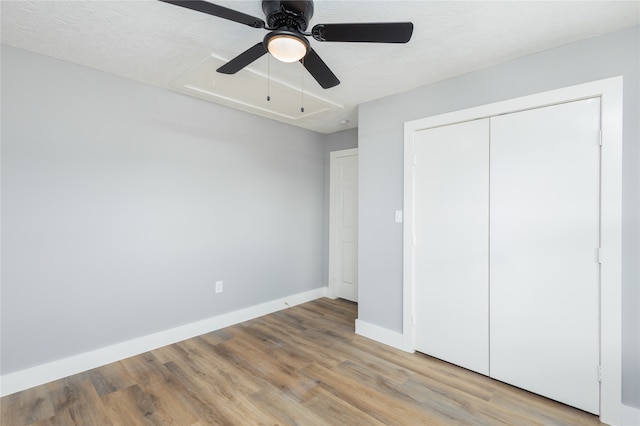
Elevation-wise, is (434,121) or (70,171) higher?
(434,121)

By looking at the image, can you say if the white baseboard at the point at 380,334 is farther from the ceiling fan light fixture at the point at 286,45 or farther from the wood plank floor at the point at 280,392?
the ceiling fan light fixture at the point at 286,45

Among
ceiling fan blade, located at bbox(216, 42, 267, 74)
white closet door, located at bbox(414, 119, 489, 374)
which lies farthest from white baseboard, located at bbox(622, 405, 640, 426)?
ceiling fan blade, located at bbox(216, 42, 267, 74)

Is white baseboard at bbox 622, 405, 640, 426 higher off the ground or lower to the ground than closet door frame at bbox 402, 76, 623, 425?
lower

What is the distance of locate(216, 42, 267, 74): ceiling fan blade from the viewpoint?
159cm

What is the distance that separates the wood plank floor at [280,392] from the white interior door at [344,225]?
1.41 m

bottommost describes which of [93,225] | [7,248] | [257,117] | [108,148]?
[7,248]

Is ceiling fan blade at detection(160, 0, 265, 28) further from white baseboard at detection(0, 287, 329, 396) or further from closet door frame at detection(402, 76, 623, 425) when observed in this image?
white baseboard at detection(0, 287, 329, 396)

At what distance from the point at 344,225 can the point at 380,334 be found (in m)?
1.70

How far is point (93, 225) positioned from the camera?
243cm

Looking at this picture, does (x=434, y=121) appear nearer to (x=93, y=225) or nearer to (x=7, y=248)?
(x=93, y=225)

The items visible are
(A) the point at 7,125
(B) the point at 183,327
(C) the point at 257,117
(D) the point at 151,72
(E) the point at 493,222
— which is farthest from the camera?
(C) the point at 257,117

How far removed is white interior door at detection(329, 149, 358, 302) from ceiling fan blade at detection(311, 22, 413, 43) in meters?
2.61

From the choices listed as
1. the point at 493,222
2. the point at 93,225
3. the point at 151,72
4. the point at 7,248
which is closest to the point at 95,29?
the point at 151,72

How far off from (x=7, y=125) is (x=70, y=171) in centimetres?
45
